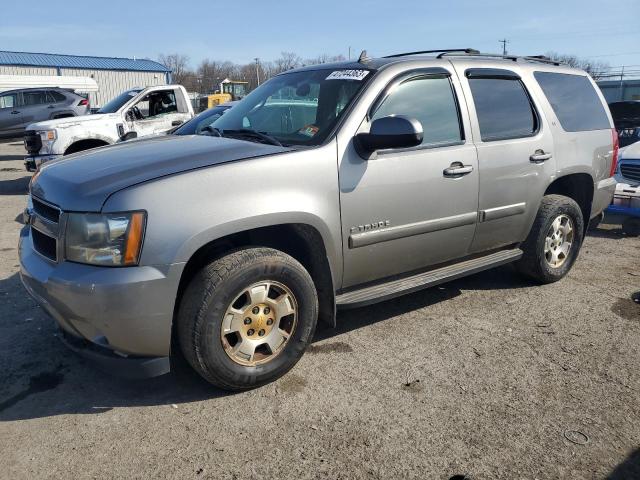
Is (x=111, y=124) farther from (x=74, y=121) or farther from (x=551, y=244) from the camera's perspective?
(x=551, y=244)

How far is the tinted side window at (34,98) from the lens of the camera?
17312 mm

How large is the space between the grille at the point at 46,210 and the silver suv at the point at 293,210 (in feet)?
0.05

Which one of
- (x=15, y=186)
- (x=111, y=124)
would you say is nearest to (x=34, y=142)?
(x=111, y=124)

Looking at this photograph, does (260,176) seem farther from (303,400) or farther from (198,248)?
(303,400)

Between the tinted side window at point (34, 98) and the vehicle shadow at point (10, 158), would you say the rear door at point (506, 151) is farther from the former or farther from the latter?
the tinted side window at point (34, 98)

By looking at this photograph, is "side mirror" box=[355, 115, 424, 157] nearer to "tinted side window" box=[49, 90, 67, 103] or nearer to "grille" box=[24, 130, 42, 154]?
"grille" box=[24, 130, 42, 154]

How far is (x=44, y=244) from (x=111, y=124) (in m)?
7.60

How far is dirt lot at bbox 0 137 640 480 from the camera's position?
2.44 m

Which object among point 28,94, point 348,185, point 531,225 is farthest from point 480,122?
point 28,94

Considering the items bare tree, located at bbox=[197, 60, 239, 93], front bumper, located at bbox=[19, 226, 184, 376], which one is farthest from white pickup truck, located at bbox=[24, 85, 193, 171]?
bare tree, located at bbox=[197, 60, 239, 93]

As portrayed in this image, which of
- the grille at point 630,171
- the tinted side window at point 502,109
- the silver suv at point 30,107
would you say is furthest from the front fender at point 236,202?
the silver suv at point 30,107

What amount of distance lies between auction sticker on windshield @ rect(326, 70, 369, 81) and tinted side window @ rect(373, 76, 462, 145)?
0.81 ft

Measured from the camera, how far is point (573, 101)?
4.77m

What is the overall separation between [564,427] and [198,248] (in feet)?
6.84
